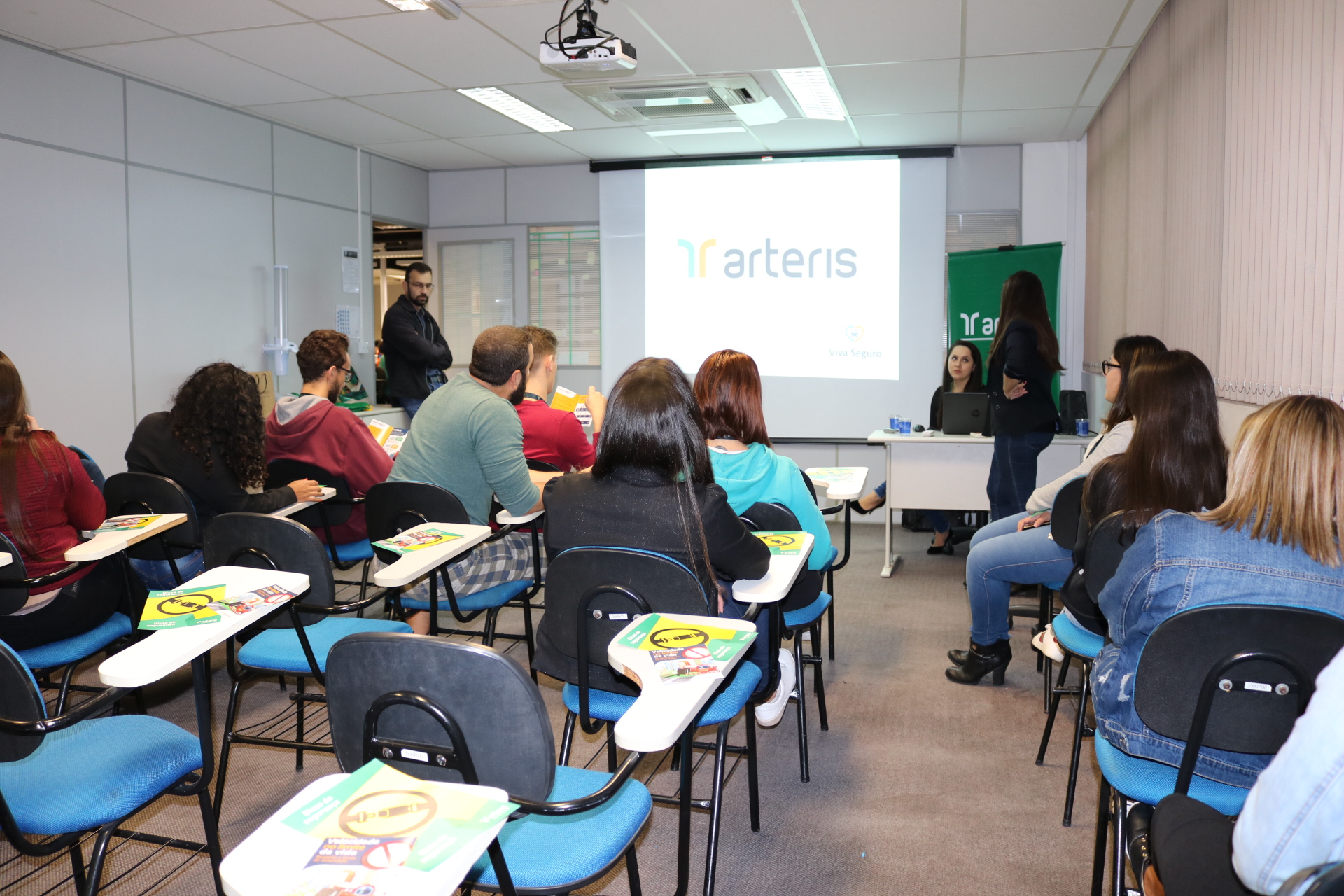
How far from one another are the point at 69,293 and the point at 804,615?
4.01 metres

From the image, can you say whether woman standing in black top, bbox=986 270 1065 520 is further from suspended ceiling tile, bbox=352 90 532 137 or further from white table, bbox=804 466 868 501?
suspended ceiling tile, bbox=352 90 532 137

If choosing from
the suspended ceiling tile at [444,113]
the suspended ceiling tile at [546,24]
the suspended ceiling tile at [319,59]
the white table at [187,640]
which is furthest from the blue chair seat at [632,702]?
the suspended ceiling tile at [444,113]

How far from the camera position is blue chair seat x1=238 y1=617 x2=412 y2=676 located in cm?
230

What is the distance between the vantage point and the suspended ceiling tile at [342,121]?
5371 mm

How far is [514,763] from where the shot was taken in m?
1.29

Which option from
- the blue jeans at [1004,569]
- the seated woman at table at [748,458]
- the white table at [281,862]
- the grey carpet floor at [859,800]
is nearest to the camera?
the white table at [281,862]

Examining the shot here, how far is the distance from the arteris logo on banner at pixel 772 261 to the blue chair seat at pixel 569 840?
5373 mm

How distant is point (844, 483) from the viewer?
3.23 m

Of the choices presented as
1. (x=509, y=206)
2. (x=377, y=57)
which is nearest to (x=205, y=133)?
(x=377, y=57)

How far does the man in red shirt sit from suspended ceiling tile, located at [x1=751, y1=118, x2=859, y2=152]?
2832mm

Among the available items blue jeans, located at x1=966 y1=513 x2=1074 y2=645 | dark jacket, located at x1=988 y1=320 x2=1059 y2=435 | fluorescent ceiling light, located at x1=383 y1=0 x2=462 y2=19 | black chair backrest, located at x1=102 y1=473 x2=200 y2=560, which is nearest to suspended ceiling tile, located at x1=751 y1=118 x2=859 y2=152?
dark jacket, located at x1=988 y1=320 x2=1059 y2=435

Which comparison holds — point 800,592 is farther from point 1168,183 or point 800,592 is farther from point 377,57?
point 377,57

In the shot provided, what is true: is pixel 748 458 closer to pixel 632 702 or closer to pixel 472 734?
pixel 632 702

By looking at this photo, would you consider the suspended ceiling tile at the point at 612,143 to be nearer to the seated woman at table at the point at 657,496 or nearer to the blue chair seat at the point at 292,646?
the blue chair seat at the point at 292,646
